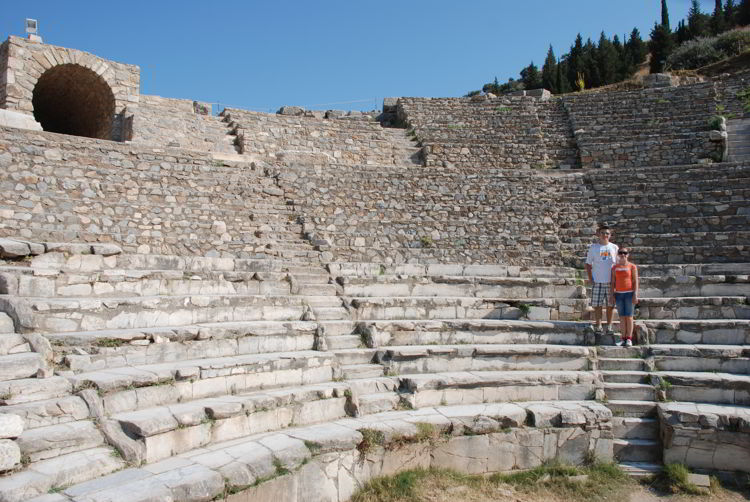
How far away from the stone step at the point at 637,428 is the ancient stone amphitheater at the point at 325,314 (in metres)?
0.02

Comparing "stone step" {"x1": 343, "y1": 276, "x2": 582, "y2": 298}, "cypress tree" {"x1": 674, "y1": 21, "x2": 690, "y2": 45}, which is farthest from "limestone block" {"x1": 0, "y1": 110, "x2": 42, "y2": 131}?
"cypress tree" {"x1": 674, "y1": 21, "x2": 690, "y2": 45}

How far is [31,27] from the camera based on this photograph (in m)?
14.7

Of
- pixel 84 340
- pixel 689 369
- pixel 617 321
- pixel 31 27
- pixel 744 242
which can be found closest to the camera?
pixel 84 340

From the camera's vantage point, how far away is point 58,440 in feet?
14.9

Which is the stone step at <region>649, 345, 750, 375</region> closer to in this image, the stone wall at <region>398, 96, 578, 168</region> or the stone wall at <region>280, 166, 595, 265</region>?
the stone wall at <region>280, 166, 595, 265</region>

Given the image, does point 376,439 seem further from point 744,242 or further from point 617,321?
point 744,242

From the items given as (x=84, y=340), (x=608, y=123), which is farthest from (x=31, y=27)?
(x=608, y=123)

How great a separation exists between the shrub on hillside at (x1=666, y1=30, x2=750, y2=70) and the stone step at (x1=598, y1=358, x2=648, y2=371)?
24.7 m

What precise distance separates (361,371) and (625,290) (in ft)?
10.8

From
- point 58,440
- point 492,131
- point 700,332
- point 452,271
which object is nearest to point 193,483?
point 58,440

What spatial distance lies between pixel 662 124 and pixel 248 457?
15.4m

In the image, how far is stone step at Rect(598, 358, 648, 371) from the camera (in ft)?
25.6

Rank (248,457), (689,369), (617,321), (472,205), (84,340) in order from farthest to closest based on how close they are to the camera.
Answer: (472,205), (617,321), (689,369), (84,340), (248,457)

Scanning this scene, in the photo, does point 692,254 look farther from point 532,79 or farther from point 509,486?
point 532,79
